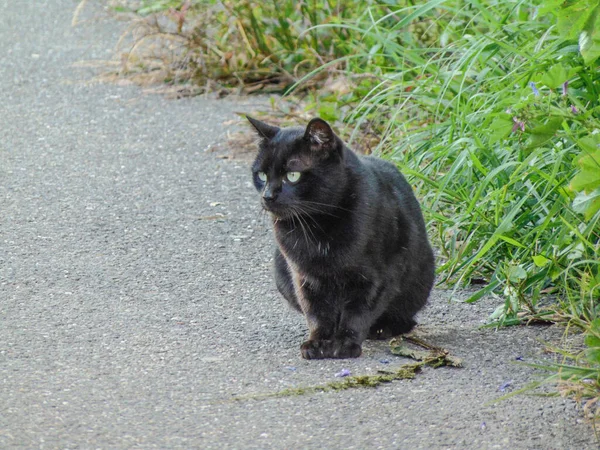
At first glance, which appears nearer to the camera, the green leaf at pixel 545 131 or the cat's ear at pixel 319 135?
the green leaf at pixel 545 131

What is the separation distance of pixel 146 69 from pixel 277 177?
4.81 meters

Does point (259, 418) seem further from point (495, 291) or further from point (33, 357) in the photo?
point (495, 291)

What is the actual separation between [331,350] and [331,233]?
42 centimetres

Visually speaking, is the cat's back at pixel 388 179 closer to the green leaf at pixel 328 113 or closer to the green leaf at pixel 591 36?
the green leaf at pixel 591 36

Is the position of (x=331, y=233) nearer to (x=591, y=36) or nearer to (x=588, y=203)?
(x=588, y=203)

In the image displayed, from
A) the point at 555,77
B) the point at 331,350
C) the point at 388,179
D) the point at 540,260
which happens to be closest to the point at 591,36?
the point at 555,77

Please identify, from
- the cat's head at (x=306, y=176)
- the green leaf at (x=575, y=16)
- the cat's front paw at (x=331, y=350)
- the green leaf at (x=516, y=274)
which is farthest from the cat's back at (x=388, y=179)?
the green leaf at (x=575, y=16)

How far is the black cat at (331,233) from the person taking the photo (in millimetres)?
3684

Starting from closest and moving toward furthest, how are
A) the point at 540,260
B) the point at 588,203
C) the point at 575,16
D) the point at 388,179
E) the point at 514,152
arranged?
the point at 588,203, the point at 575,16, the point at 540,260, the point at 388,179, the point at 514,152

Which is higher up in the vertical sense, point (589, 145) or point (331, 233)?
point (589, 145)

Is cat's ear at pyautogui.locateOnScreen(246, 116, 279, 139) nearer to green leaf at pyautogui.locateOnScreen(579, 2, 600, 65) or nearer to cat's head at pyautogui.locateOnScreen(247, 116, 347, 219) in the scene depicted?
cat's head at pyautogui.locateOnScreen(247, 116, 347, 219)

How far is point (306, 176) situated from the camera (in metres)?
3.71

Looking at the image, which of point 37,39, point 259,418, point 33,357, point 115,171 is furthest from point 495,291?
point 37,39

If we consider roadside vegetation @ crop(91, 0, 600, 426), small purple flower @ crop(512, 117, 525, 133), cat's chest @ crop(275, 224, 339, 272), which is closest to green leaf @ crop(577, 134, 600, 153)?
roadside vegetation @ crop(91, 0, 600, 426)
